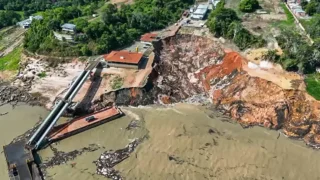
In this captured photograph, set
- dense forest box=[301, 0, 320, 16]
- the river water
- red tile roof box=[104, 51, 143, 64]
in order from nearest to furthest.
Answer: the river water < red tile roof box=[104, 51, 143, 64] < dense forest box=[301, 0, 320, 16]

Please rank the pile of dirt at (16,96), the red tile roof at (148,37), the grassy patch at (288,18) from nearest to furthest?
the pile of dirt at (16,96) < the red tile roof at (148,37) < the grassy patch at (288,18)

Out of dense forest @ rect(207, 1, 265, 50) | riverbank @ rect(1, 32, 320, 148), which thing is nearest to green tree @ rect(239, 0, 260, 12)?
dense forest @ rect(207, 1, 265, 50)

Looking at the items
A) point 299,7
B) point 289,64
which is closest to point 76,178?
point 289,64

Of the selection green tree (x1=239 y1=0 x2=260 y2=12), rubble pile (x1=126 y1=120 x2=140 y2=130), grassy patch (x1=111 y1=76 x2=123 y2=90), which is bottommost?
rubble pile (x1=126 y1=120 x2=140 y2=130)

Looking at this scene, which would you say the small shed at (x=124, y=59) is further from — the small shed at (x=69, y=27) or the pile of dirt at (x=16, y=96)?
the pile of dirt at (x=16, y=96)

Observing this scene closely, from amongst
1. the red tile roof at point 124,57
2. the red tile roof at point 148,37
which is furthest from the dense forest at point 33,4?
the red tile roof at point 124,57

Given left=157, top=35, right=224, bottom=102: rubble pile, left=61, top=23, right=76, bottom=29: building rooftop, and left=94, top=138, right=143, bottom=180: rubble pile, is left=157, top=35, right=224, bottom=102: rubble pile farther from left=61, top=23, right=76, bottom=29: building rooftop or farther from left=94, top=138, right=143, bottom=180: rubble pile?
left=61, top=23, right=76, bottom=29: building rooftop
